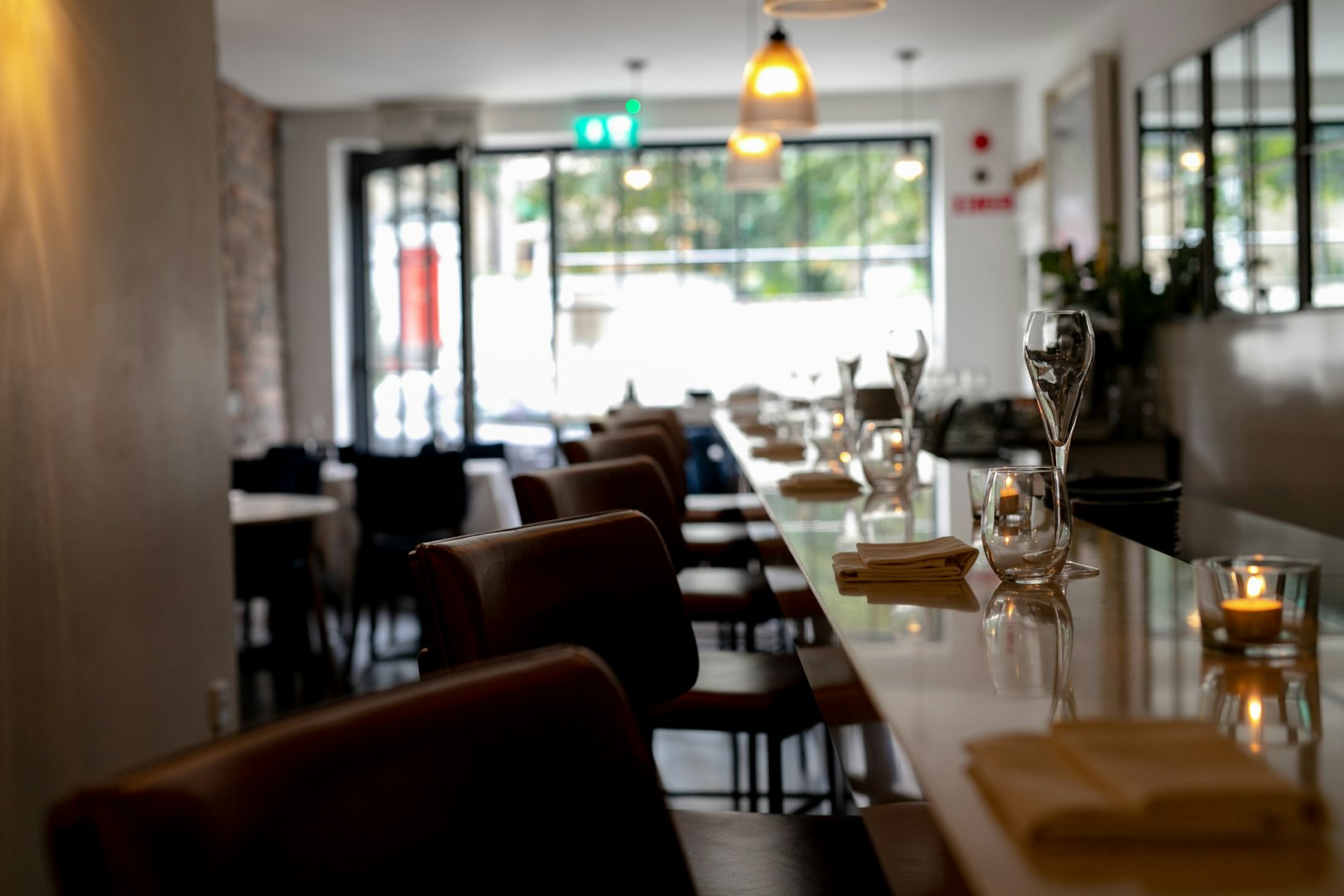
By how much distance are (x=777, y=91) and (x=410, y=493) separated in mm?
2428

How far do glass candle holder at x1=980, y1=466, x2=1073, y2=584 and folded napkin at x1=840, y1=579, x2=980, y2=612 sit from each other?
2.1 inches

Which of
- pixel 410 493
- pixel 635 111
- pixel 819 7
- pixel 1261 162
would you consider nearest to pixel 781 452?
pixel 819 7

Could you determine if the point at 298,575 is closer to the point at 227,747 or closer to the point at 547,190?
the point at 227,747

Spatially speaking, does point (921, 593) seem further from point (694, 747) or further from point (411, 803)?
point (694, 747)

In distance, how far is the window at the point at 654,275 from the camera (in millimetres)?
9680

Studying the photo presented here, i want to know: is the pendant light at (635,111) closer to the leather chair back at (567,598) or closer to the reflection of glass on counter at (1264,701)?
the leather chair back at (567,598)

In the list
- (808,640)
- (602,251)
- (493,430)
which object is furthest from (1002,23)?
(808,640)

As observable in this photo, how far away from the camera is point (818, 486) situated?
85.0 inches

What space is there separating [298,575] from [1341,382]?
153 inches

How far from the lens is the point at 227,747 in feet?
1.98

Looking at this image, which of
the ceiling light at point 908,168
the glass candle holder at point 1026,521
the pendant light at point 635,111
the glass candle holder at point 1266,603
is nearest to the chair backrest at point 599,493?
the glass candle holder at point 1026,521

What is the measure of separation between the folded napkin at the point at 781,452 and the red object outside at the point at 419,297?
21.7 feet

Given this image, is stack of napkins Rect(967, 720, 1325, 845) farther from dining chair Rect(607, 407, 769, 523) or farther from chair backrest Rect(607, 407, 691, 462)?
dining chair Rect(607, 407, 769, 523)

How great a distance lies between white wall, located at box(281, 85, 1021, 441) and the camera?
9.34m
